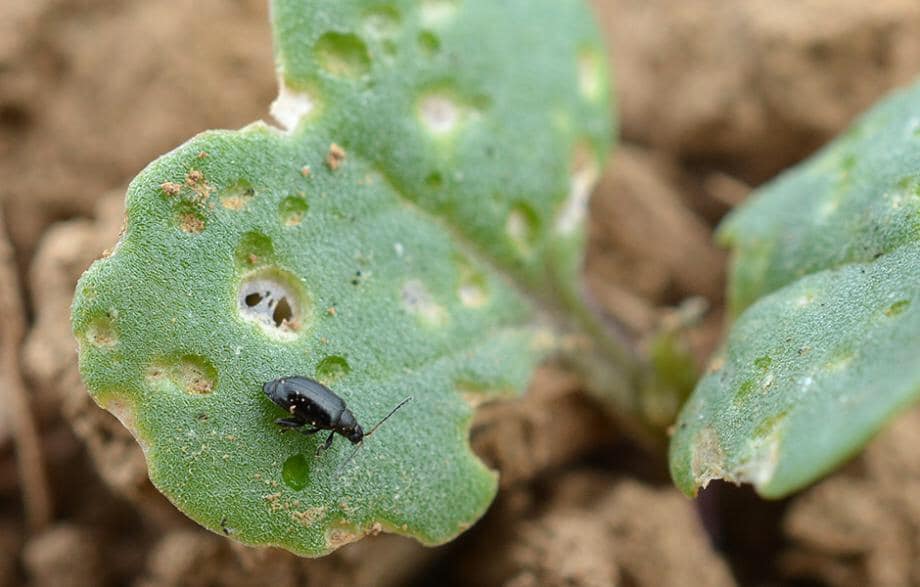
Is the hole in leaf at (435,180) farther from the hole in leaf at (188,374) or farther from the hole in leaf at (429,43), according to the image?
the hole in leaf at (188,374)

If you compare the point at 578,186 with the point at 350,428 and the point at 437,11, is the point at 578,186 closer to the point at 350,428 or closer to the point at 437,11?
the point at 437,11

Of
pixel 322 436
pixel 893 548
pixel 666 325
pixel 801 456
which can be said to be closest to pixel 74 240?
pixel 322 436

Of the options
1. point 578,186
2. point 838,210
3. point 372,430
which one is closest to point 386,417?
point 372,430

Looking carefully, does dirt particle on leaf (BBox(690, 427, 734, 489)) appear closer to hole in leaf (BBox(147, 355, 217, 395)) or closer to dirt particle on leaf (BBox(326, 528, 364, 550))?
dirt particle on leaf (BBox(326, 528, 364, 550))

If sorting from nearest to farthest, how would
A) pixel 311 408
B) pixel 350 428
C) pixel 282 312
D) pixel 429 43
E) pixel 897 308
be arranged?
1. pixel 897 308
2. pixel 311 408
3. pixel 350 428
4. pixel 282 312
5. pixel 429 43

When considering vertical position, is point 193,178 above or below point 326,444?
above

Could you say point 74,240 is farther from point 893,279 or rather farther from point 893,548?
point 893,548

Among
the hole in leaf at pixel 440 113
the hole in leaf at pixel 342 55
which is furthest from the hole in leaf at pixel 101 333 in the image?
the hole in leaf at pixel 440 113
